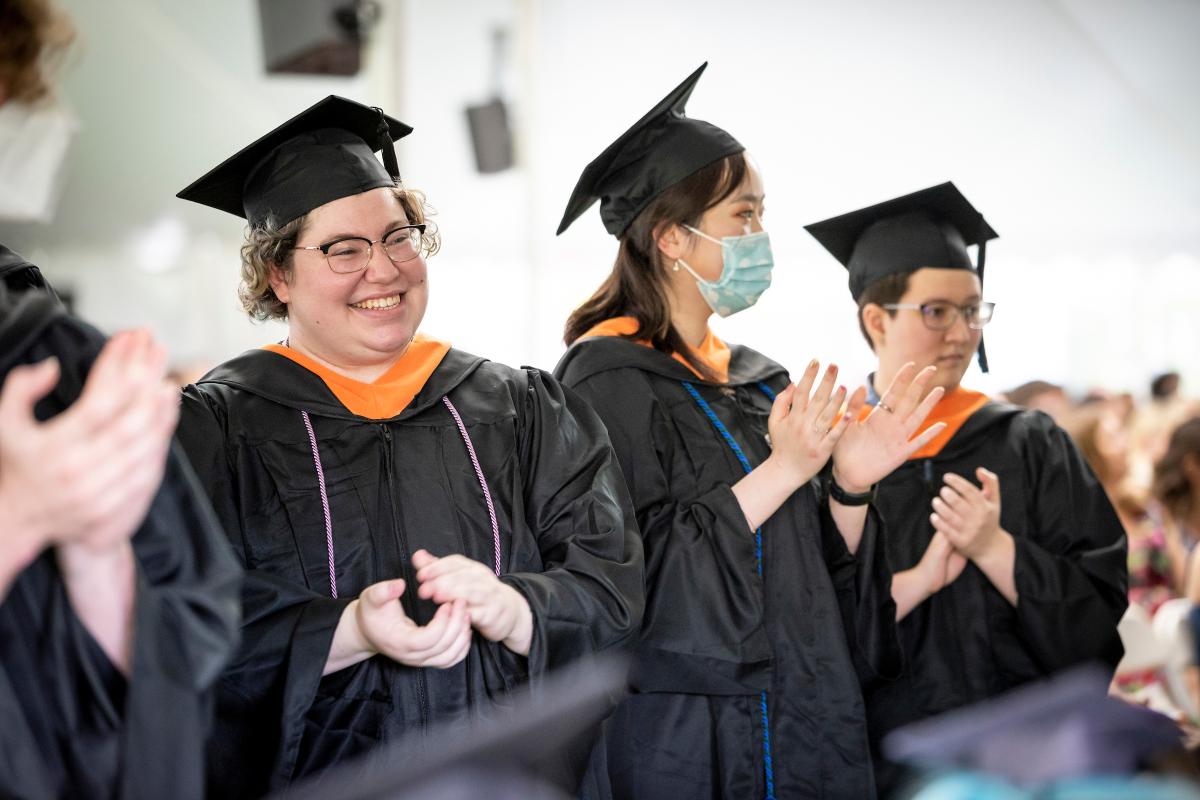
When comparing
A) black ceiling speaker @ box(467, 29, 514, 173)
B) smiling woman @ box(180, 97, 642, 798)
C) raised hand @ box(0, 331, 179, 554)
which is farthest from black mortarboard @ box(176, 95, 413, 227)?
black ceiling speaker @ box(467, 29, 514, 173)

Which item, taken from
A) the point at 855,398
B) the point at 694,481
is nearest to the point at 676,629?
the point at 694,481

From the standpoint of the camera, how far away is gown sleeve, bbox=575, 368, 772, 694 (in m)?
2.42

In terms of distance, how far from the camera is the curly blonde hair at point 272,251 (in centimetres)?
217

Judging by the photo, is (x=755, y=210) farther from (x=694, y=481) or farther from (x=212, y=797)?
(x=212, y=797)

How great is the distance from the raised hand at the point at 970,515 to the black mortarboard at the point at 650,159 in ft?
3.18

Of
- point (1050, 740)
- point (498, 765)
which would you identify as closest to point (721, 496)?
point (1050, 740)

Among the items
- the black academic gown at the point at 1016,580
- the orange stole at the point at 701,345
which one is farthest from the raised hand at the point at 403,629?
the black academic gown at the point at 1016,580

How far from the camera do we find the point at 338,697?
1.94m

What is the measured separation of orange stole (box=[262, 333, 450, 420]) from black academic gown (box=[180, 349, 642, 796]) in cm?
2

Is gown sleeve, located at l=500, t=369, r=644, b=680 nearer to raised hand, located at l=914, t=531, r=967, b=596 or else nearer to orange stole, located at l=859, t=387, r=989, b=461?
raised hand, located at l=914, t=531, r=967, b=596

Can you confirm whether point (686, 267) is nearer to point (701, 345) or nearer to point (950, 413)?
point (701, 345)

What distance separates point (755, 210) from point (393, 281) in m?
1.00

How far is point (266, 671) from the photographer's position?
1.84m

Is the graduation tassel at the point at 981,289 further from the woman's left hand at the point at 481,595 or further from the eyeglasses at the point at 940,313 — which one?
the woman's left hand at the point at 481,595
